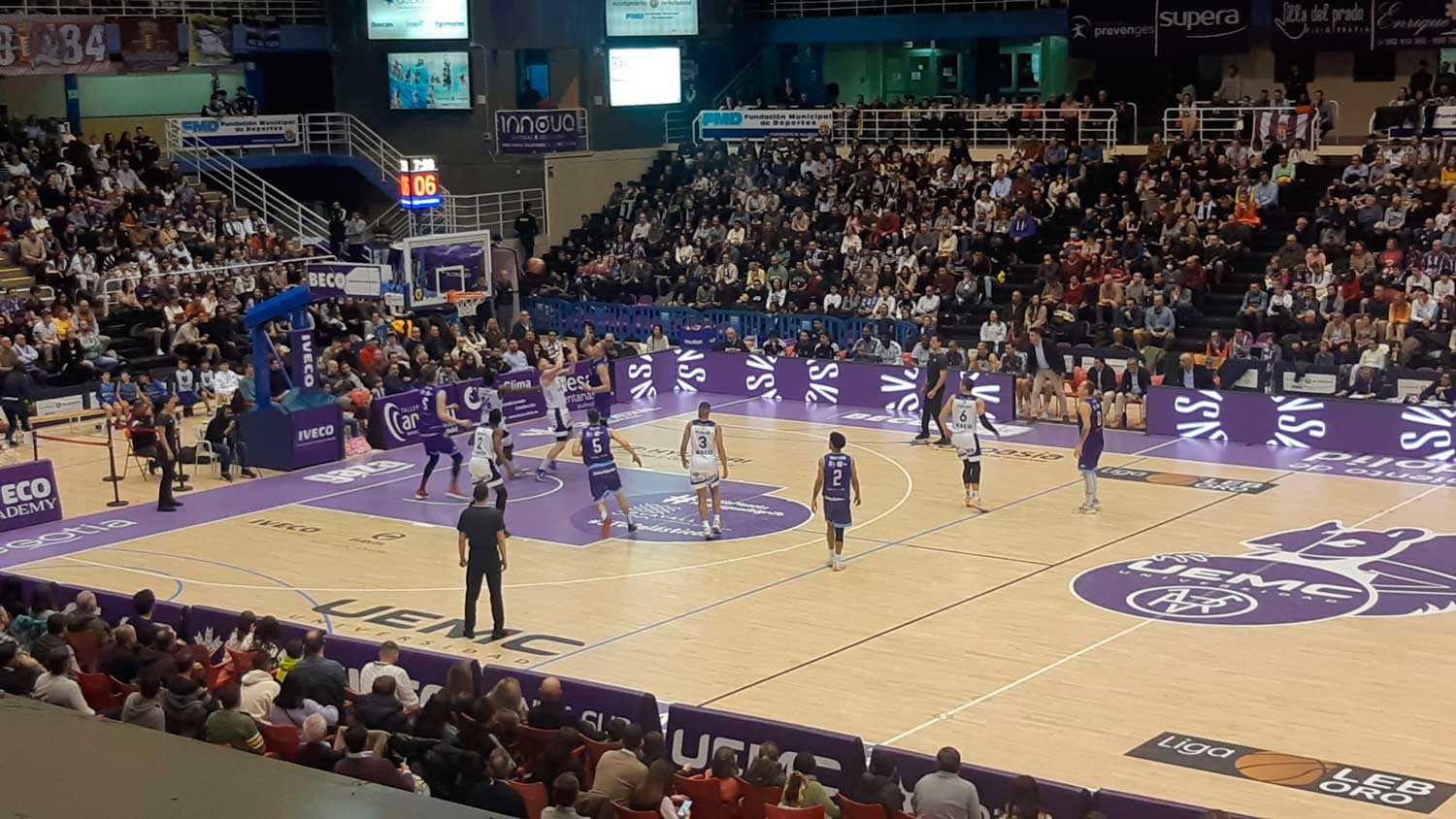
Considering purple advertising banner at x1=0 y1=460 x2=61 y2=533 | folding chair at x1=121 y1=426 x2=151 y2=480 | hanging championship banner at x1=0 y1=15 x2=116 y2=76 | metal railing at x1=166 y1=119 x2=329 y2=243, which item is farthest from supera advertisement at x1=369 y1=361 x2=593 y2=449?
hanging championship banner at x1=0 y1=15 x2=116 y2=76

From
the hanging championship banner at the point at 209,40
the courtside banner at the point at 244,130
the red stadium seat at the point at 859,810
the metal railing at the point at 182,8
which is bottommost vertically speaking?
the red stadium seat at the point at 859,810

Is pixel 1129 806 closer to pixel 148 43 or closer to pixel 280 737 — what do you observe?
pixel 280 737

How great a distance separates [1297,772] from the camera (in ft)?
49.2

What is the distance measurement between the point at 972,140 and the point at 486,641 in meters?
28.9

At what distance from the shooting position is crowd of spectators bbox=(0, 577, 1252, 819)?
11281mm

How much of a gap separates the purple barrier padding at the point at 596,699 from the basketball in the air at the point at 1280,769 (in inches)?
193

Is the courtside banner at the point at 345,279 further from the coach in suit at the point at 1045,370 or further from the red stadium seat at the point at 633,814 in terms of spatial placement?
the red stadium seat at the point at 633,814

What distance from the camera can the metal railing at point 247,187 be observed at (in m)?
44.4

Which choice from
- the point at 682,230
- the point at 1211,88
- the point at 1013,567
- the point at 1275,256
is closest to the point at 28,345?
the point at 682,230

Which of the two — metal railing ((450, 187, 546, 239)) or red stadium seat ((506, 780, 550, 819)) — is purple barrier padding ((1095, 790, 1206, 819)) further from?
metal railing ((450, 187, 546, 239))

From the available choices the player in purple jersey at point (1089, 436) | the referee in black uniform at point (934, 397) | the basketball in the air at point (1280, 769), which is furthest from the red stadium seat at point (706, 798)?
the referee in black uniform at point (934, 397)

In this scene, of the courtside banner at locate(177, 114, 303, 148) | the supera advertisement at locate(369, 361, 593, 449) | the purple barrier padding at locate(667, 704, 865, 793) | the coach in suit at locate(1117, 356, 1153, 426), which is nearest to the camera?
the purple barrier padding at locate(667, 704, 865, 793)

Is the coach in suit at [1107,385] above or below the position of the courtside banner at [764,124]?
below

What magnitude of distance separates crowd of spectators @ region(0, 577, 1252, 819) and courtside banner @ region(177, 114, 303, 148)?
30.8 meters
